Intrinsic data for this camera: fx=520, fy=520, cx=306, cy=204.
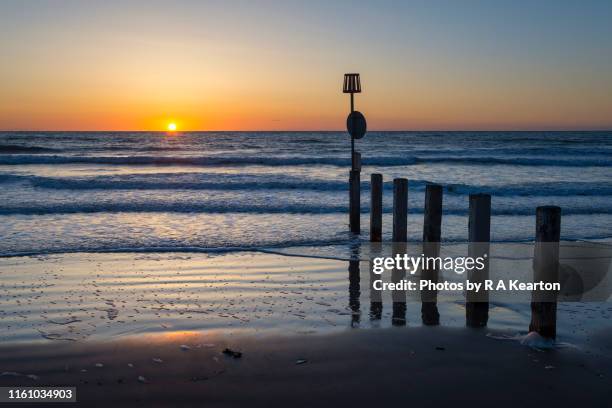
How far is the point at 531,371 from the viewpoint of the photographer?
14.2 ft

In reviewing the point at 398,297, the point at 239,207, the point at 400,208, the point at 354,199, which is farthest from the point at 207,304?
the point at 239,207

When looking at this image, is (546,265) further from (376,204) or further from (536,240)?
(376,204)

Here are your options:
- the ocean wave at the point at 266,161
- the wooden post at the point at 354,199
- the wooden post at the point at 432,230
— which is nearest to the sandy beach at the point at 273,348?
the wooden post at the point at 432,230

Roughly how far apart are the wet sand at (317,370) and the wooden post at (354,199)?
581 cm

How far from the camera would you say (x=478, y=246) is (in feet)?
18.0

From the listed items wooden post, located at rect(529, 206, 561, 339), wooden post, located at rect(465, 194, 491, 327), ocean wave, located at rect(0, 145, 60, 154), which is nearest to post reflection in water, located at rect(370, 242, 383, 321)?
wooden post, located at rect(465, 194, 491, 327)

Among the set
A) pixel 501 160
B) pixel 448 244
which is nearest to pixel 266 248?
pixel 448 244

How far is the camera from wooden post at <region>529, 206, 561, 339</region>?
4773 millimetres

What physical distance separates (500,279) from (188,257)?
509cm

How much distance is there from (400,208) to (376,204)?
156 cm

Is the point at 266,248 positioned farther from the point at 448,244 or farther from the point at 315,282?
the point at 448,244

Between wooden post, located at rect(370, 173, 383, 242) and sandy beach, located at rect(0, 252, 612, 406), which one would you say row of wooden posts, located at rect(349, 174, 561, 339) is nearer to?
sandy beach, located at rect(0, 252, 612, 406)

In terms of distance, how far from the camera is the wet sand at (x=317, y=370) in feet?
12.7

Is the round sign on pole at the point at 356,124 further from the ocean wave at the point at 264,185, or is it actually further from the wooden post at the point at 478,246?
the ocean wave at the point at 264,185
